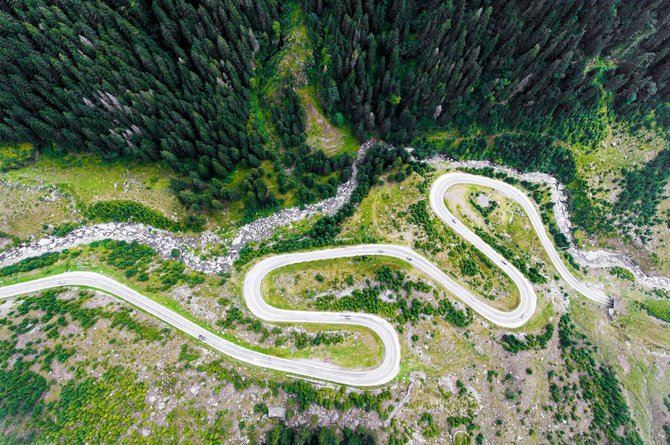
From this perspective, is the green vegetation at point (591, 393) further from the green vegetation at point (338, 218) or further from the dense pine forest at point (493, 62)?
the dense pine forest at point (493, 62)

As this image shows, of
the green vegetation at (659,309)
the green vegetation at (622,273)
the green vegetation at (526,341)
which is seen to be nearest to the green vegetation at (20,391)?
the green vegetation at (526,341)

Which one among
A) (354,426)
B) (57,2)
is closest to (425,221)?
(354,426)

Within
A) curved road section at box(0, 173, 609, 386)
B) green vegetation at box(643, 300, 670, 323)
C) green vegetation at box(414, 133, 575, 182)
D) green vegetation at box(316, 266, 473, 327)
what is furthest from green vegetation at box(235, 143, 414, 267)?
green vegetation at box(643, 300, 670, 323)

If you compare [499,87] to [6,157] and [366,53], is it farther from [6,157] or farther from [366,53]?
[6,157]

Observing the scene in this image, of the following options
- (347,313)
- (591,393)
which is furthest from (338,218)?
(591,393)

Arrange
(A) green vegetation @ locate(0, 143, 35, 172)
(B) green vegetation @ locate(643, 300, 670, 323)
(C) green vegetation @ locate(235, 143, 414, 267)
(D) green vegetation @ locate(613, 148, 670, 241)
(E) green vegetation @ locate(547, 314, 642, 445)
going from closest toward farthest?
(E) green vegetation @ locate(547, 314, 642, 445)
(A) green vegetation @ locate(0, 143, 35, 172)
(C) green vegetation @ locate(235, 143, 414, 267)
(B) green vegetation @ locate(643, 300, 670, 323)
(D) green vegetation @ locate(613, 148, 670, 241)

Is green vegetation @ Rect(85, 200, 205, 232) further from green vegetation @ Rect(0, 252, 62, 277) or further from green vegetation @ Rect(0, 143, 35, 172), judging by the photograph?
green vegetation @ Rect(0, 143, 35, 172)

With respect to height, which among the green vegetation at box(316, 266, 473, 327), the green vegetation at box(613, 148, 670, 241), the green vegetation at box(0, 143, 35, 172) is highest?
the green vegetation at box(0, 143, 35, 172)
